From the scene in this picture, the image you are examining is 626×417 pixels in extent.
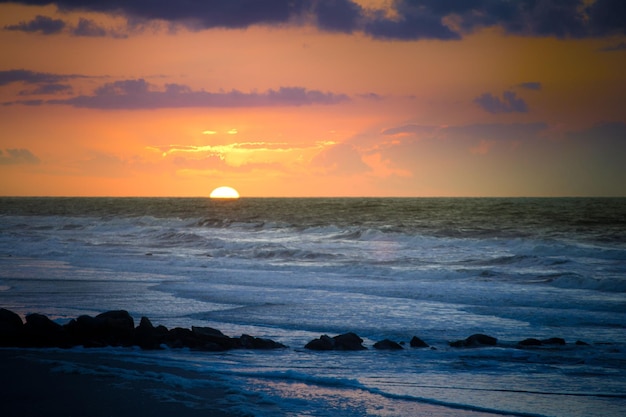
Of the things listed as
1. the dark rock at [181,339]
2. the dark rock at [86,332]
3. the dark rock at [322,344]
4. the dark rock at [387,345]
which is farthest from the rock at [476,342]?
the dark rock at [86,332]

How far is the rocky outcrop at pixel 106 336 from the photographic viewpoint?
11.7 metres

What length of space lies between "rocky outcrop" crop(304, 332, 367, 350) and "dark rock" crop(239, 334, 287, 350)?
524 millimetres

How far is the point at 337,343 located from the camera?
469 inches

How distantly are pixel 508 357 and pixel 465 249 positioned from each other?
23796mm

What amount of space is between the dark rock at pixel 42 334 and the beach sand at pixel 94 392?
114 centimetres

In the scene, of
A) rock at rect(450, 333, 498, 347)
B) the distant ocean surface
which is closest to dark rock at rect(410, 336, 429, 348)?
the distant ocean surface

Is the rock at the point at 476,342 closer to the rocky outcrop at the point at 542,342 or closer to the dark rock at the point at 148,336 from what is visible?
the rocky outcrop at the point at 542,342

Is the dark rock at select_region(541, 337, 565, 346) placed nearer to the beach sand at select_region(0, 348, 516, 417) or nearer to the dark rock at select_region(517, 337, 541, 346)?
the dark rock at select_region(517, 337, 541, 346)

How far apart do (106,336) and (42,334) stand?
3.46ft

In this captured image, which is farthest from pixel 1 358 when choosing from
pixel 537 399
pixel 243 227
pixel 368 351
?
pixel 243 227

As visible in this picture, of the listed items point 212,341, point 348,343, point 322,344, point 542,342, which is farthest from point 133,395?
point 542,342

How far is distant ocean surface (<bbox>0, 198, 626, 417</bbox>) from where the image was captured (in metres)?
9.07

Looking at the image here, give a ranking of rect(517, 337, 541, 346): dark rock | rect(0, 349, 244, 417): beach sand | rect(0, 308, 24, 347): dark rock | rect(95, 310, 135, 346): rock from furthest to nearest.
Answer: rect(517, 337, 541, 346): dark rock, rect(95, 310, 135, 346): rock, rect(0, 308, 24, 347): dark rock, rect(0, 349, 244, 417): beach sand

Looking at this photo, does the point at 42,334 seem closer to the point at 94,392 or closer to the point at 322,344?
the point at 94,392
